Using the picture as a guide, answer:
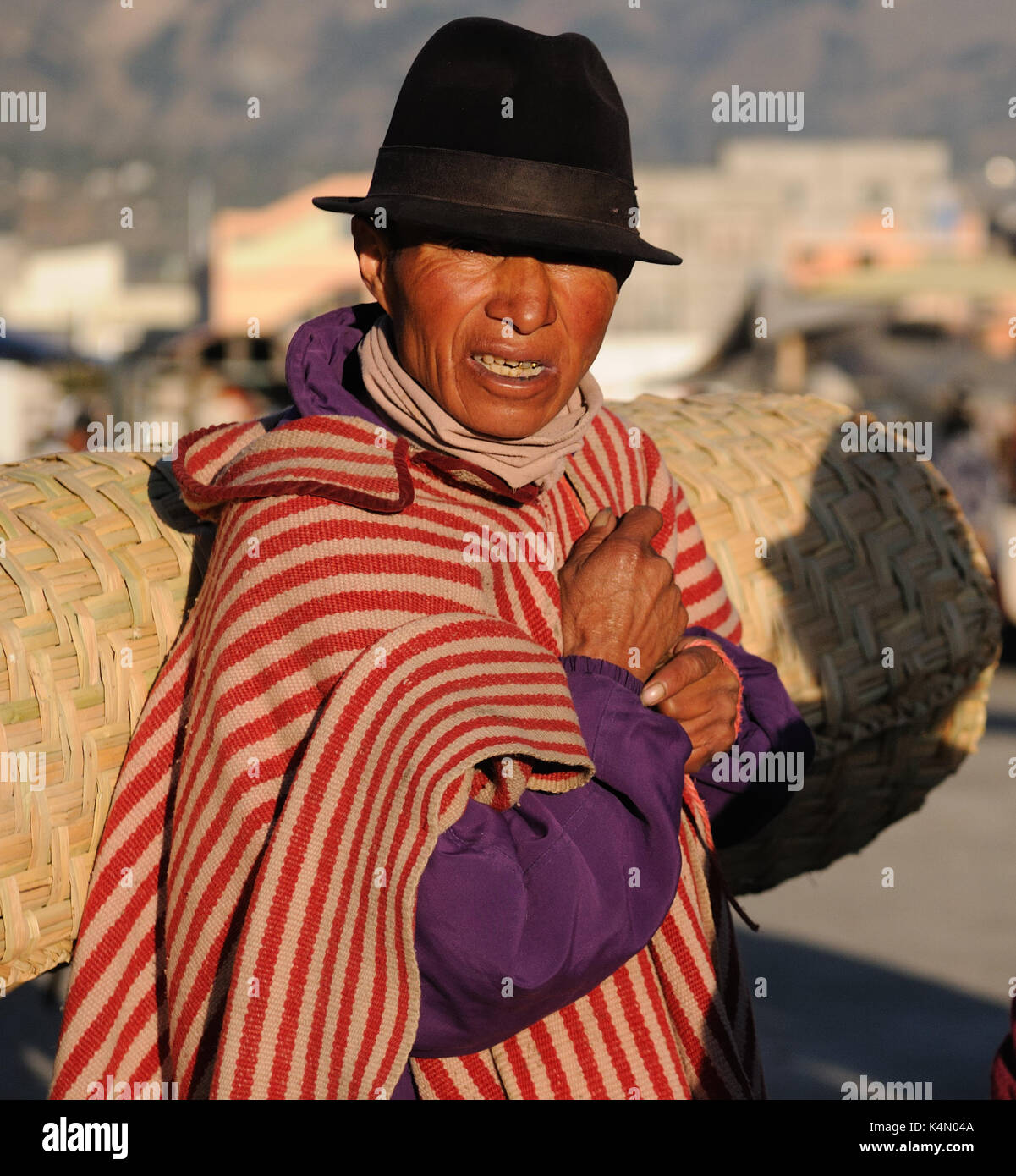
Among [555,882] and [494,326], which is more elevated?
[494,326]

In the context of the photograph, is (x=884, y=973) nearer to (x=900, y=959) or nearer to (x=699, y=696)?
(x=900, y=959)

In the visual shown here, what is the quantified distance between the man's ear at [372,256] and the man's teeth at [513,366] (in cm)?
20

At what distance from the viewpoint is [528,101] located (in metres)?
1.93

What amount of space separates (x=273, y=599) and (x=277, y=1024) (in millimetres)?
468

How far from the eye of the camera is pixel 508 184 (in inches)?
75.3

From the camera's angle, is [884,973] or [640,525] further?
[884,973]

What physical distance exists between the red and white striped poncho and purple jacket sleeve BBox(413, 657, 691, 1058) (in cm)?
4

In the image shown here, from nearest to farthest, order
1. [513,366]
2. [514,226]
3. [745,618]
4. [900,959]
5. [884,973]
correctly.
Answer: [514,226]
[513,366]
[745,618]
[884,973]
[900,959]

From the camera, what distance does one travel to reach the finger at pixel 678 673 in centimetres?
202

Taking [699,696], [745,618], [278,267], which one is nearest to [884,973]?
[745,618]

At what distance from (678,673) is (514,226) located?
604mm

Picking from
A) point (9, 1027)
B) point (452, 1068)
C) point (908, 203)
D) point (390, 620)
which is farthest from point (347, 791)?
point (908, 203)

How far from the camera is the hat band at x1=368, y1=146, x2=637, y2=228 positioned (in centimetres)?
192
